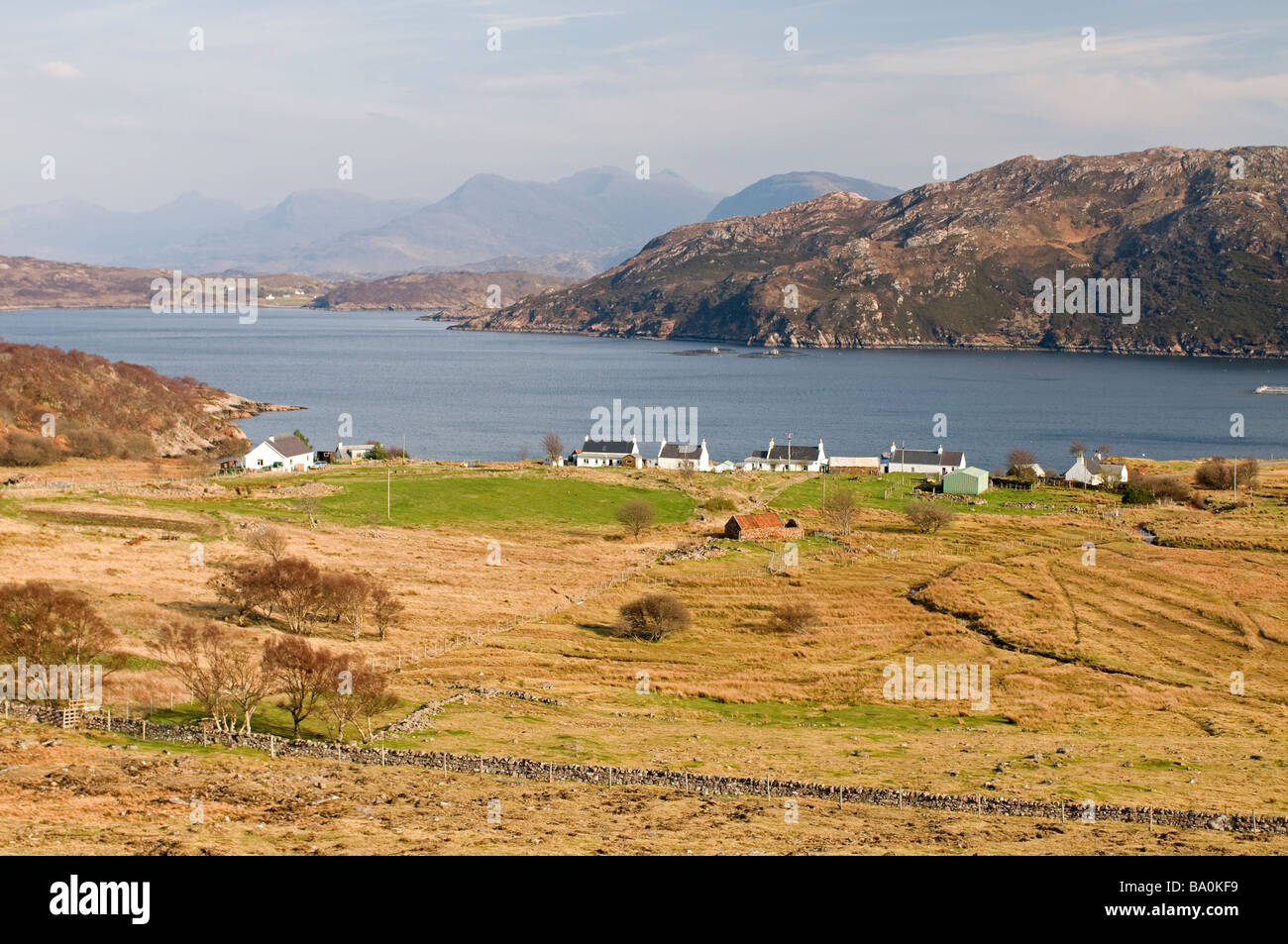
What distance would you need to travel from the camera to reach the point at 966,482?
343ft

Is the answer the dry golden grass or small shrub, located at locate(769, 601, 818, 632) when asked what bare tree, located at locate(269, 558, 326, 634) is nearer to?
the dry golden grass

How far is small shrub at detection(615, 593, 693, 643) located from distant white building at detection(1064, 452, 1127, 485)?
220 feet

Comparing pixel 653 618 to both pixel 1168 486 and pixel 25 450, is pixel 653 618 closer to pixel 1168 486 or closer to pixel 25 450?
pixel 1168 486

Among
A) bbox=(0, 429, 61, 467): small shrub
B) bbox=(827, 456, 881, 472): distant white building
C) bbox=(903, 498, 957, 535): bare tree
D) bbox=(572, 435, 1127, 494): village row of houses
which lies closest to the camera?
bbox=(903, 498, 957, 535): bare tree

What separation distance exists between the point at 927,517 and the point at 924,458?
110 feet

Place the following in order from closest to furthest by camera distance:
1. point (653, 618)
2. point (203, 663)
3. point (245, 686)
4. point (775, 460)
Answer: point (245, 686) → point (203, 663) → point (653, 618) → point (775, 460)

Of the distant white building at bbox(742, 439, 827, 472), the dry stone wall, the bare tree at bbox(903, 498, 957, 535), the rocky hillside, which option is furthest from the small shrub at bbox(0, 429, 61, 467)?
the bare tree at bbox(903, 498, 957, 535)

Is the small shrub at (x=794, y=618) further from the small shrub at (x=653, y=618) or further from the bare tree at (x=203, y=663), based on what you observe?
the bare tree at (x=203, y=663)

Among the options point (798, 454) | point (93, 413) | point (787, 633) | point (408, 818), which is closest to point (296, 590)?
point (787, 633)

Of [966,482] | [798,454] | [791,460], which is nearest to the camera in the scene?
[966,482]

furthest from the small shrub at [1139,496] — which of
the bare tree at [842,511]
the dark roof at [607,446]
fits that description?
the dark roof at [607,446]

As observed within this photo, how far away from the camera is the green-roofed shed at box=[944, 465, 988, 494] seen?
10431 cm

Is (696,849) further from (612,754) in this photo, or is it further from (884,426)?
(884,426)

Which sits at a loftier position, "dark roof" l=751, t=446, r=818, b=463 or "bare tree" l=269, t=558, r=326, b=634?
"dark roof" l=751, t=446, r=818, b=463
